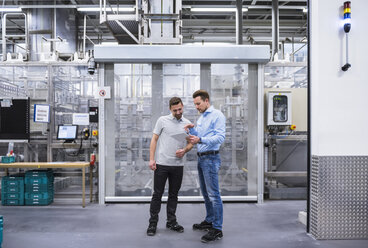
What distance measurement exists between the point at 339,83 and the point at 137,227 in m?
2.82

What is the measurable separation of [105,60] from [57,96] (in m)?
1.22

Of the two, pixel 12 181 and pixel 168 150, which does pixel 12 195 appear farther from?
pixel 168 150

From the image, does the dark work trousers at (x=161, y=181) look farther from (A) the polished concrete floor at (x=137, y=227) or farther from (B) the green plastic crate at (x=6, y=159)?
(B) the green plastic crate at (x=6, y=159)

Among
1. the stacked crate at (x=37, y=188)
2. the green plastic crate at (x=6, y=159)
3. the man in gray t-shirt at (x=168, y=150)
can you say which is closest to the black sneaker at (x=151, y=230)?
the man in gray t-shirt at (x=168, y=150)

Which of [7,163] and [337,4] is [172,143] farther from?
[7,163]

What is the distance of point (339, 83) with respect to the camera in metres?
2.78

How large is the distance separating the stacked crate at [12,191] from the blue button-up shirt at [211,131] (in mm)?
3095

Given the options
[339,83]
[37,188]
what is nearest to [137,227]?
[37,188]

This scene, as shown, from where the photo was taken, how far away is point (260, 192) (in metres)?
4.23

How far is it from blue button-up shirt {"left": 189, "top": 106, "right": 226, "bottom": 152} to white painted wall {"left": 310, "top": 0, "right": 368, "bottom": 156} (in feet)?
3.39

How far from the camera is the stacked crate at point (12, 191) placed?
412 cm

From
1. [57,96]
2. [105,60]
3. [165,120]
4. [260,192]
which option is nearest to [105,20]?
[105,60]

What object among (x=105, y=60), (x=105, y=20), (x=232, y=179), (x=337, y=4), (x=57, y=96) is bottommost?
(x=232, y=179)

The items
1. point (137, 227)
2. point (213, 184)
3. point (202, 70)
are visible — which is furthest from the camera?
point (202, 70)
